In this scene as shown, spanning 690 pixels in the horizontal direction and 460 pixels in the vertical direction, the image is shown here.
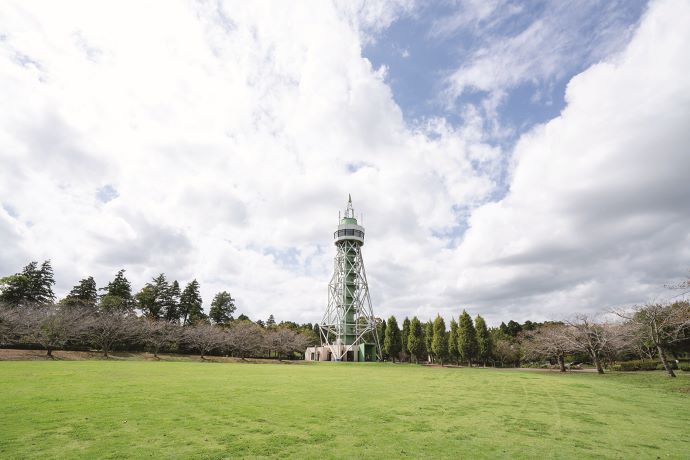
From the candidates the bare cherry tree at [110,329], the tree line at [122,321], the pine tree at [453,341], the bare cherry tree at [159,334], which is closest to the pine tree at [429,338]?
the pine tree at [453,341]

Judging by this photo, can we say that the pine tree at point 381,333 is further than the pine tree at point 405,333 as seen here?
Yes

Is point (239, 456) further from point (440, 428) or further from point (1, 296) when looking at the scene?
point (1, 296)

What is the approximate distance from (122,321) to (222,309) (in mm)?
28089

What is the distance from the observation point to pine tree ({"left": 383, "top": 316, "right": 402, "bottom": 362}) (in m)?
67.3

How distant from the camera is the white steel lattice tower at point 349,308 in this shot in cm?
6575

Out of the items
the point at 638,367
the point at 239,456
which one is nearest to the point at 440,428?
the point at 239,456

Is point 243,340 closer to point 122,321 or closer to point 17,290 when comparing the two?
point 122,321

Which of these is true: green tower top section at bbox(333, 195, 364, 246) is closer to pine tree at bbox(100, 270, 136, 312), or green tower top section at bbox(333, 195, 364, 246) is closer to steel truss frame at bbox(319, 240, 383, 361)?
steel truss frame at bbox(319, 240, 383, 361)

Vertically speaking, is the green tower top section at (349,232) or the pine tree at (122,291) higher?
the green tower top section at (349,232)

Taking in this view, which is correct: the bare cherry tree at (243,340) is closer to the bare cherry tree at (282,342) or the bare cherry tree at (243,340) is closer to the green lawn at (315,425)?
the bare cherry tree at (282,342)

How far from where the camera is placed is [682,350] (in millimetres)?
53219

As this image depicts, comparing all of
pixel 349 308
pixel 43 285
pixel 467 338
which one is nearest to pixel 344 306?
pixel 349 308

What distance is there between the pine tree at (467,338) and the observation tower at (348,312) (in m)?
15.8

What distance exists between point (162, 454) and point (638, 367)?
53.7 meters
